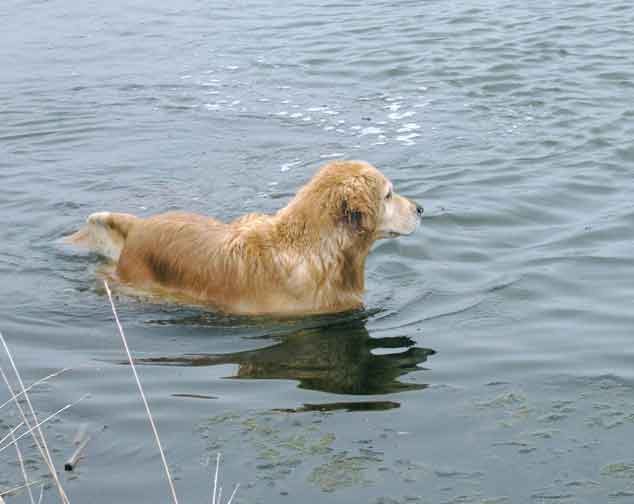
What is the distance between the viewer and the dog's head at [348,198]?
8.13m

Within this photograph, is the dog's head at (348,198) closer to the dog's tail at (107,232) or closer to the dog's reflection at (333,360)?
the dog's reflection at (333,360)

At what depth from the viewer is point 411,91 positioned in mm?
14391

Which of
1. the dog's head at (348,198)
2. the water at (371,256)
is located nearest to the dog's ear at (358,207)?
the dog's head at (348,198)

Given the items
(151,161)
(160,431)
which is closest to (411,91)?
(151,161)

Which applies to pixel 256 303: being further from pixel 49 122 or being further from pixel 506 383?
pixel 49 122

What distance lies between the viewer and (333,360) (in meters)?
7.66

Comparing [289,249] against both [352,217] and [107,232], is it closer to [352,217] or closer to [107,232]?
[352,217]

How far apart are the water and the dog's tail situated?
247 millimetres

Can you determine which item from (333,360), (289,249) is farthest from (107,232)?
(333,360)

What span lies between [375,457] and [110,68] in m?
11.8

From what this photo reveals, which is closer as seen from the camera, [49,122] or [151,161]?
[151,161]

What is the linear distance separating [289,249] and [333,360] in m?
1.04

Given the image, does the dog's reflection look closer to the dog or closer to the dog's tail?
the dog

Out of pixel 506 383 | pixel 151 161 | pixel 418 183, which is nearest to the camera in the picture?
pixel 506 383
